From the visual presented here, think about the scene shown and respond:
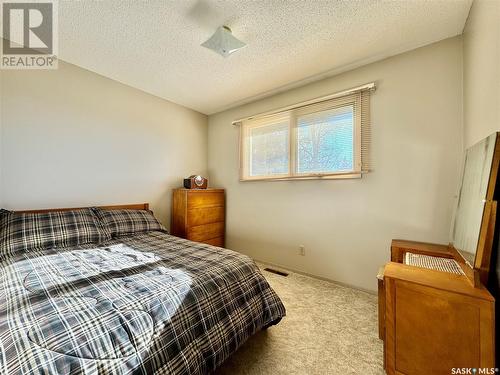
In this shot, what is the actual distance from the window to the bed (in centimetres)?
153

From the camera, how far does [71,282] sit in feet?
3.91

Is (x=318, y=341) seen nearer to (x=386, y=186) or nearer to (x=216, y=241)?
(x=386, y=186)

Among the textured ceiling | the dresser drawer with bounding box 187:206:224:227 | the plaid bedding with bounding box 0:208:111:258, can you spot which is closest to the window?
the textured ceiling

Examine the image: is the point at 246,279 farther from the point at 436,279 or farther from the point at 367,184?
the point at 367,184

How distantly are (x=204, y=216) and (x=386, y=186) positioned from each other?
2.37 metres

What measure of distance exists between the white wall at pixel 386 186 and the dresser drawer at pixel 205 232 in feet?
2.86

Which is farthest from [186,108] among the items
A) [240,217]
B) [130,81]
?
[240,217]

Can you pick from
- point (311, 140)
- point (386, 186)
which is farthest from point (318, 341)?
point (311, 140)

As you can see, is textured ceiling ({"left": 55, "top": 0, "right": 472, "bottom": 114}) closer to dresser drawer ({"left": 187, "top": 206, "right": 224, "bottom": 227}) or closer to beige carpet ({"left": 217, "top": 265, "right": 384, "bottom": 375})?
dresser drawer ({"left": 187, "top": 206, "right": 224, "bottom": 227})

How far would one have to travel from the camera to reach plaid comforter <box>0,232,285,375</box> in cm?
78

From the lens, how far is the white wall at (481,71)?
1167mm

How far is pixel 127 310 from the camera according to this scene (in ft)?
3.17

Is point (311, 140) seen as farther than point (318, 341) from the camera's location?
Yes

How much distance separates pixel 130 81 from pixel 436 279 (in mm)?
3462
